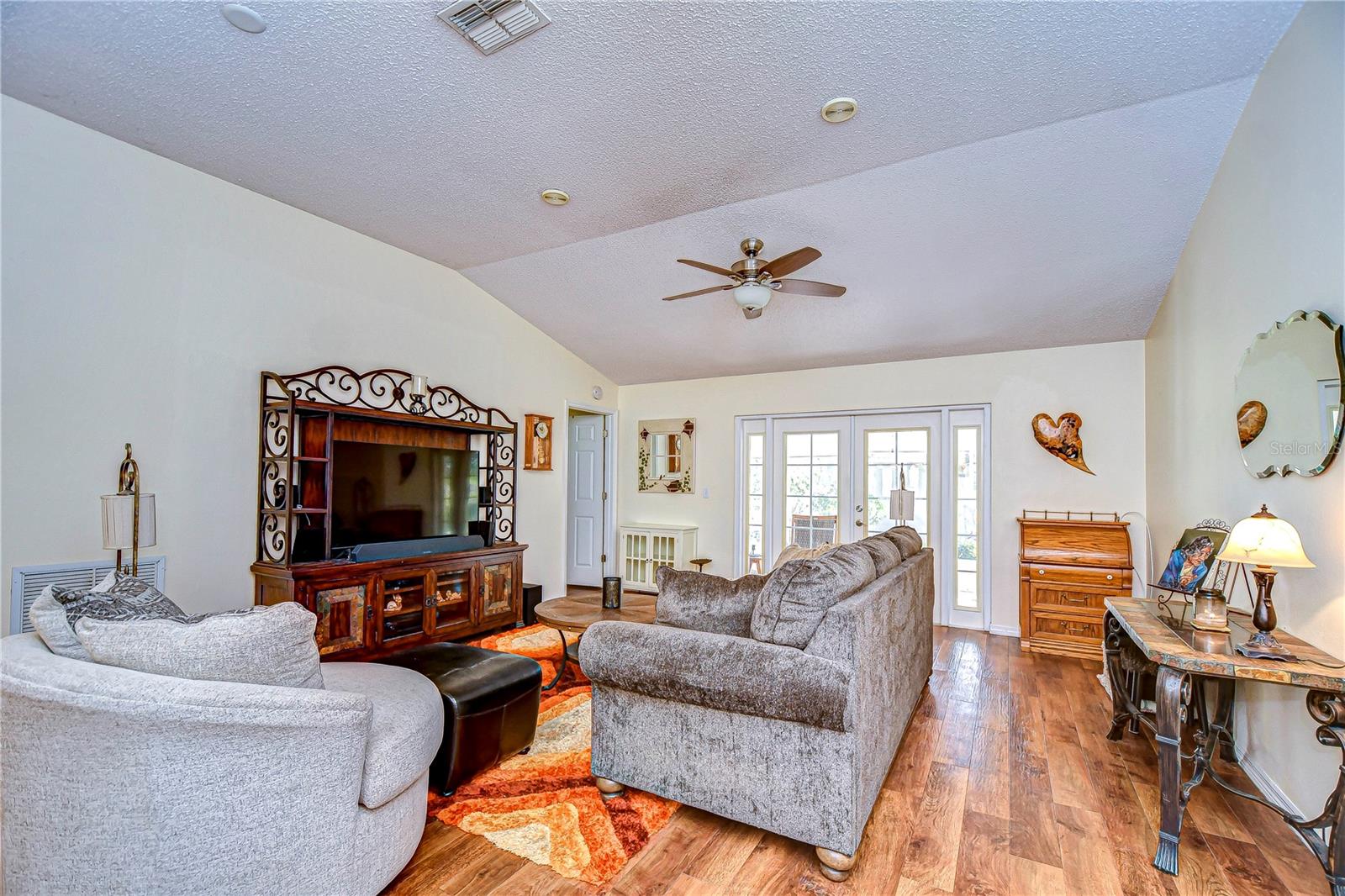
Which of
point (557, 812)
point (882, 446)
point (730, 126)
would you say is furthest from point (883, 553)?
point (882, 446)

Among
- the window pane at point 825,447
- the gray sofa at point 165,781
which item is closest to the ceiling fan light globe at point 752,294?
the gray sofa at point 165,781

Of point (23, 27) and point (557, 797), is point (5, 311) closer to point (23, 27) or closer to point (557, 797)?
point (23, 27)

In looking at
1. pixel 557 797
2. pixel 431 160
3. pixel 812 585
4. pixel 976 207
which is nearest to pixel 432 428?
pixel 431 160

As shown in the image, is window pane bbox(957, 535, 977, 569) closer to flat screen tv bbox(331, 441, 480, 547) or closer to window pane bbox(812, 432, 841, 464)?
window pane bbox(812, 432, 841, 464)

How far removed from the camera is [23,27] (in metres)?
2.36

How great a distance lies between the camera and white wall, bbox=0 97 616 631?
2.82 m

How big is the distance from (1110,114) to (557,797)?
3.64 meters

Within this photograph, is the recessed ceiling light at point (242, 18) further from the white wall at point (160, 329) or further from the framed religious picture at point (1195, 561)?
the framed religious picture at point (1195, 561)

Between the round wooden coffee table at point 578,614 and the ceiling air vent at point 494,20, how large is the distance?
2.53 metres

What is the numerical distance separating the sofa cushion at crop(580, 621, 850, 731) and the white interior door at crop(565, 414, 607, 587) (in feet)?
14.6

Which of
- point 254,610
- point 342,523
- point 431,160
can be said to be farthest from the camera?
point 342,523

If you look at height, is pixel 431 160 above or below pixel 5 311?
above

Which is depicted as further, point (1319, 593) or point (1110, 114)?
→ point (1110, 114)

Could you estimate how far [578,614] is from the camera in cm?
332
